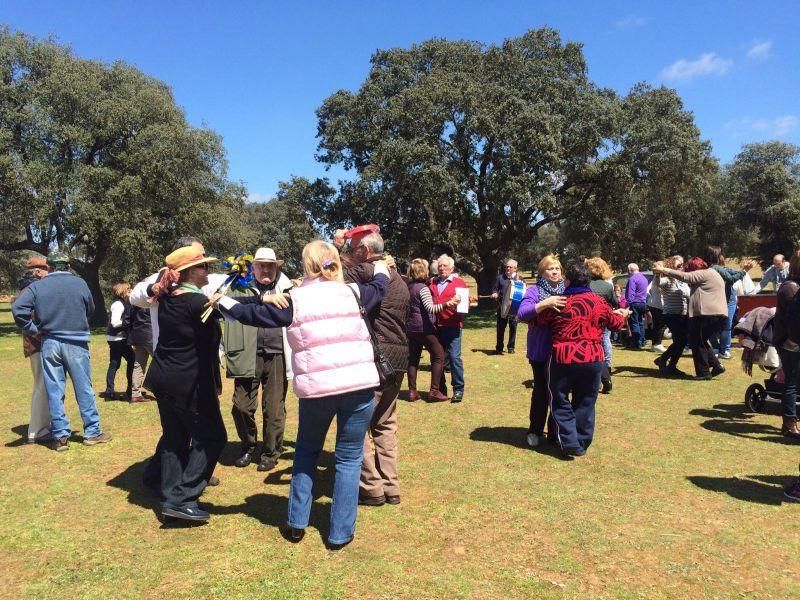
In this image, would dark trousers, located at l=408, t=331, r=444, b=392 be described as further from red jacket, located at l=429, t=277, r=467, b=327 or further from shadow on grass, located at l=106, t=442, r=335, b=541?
shadow on grass, located at l=106, t=442, r=335, b=541

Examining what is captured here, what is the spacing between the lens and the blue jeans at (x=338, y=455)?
3510 millimetres

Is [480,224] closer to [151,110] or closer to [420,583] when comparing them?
[151,110]

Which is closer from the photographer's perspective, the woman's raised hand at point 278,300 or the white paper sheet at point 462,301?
the woman's raised hand at point 278,300

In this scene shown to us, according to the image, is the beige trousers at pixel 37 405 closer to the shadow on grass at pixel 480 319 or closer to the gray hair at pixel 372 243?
the gray hair at pixel 372 243

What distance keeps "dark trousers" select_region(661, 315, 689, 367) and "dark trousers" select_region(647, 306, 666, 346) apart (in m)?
1.92

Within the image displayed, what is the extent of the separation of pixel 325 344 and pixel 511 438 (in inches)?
126

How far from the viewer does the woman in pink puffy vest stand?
3.39 m

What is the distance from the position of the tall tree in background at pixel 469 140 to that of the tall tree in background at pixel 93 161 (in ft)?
17.5

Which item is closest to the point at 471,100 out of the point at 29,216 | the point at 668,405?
the point at 668,405

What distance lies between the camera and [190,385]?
386cm

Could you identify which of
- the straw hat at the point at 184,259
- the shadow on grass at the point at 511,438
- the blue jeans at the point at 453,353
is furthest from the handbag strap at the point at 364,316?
the blue jeans at the point at 453,353

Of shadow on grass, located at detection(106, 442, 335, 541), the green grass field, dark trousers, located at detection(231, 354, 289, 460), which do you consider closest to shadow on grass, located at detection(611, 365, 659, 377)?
the green grass field

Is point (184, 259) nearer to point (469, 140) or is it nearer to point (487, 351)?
point (487, 351)

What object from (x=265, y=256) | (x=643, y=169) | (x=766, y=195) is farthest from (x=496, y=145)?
(x=766, y=195)
